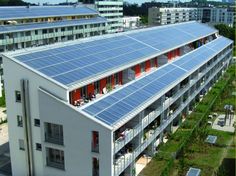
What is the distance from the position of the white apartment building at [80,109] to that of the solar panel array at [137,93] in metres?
0.10

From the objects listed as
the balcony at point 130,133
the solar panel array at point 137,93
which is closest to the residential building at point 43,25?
the solar panel array at point 137,93

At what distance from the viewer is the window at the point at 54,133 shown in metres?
29.2

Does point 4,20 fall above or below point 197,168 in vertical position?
above

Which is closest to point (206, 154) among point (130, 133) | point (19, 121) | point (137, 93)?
point (137, 93)

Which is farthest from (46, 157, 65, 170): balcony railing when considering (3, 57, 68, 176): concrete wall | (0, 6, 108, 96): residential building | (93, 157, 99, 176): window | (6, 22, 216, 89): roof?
(0, 6, 108, 96): residential building

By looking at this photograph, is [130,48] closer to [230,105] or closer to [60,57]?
[60,57]

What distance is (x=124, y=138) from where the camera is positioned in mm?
30250

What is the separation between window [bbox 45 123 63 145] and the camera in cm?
2920

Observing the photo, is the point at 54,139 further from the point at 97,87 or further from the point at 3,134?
the point at 3,134

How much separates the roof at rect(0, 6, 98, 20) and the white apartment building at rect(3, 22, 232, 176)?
37.4m

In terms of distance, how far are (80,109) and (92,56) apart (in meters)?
10.6

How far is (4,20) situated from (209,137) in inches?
1818

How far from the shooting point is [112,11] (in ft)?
515

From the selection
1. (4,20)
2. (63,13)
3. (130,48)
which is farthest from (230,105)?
(63,13)
